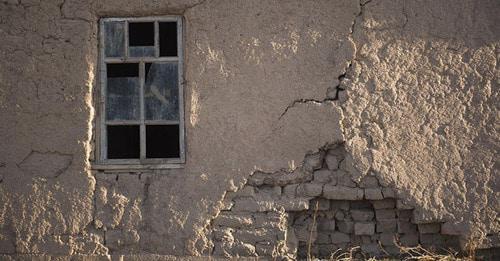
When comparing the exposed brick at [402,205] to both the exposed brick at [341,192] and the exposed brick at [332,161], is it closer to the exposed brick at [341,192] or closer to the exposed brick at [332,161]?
the exposed brick at [341,192]

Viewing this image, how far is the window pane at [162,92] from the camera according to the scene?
4621 mm

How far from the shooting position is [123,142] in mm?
4695

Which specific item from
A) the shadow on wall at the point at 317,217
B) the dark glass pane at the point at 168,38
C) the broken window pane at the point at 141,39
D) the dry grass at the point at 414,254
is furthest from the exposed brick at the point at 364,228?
the broken window pane at the point at 141,39

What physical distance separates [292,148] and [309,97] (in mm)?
408

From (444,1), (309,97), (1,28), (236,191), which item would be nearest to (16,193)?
(1,28)

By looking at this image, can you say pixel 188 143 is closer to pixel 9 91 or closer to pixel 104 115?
pixel 104 115

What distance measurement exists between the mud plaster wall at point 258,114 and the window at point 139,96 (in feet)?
0.36

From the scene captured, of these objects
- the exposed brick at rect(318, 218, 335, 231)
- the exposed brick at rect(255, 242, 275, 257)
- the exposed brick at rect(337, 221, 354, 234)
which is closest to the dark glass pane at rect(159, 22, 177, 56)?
the exposed brick at rect(255, 242, 275, 257)

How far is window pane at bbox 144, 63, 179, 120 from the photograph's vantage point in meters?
4.62

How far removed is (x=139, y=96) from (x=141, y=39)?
0.46m

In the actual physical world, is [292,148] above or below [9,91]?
below

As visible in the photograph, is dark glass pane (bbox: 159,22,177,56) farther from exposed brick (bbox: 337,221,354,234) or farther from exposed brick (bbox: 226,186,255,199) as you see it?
exposed brick (bbox: 337,221,354,234)

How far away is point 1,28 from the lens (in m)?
4.57

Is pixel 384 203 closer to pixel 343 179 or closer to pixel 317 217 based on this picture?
pixel 343 179
